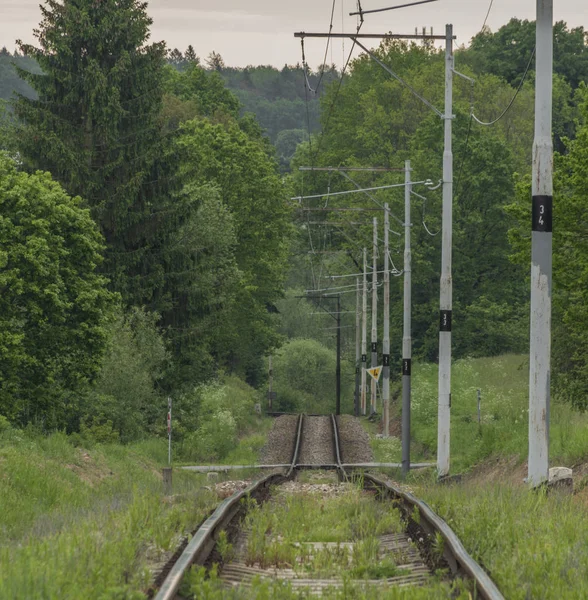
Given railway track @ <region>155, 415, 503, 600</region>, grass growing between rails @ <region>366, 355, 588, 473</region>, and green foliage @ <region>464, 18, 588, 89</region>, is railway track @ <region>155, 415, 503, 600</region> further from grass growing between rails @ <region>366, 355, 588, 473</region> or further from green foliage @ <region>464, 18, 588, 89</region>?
green foliage @ <region>464, 18, 588, 89</region>

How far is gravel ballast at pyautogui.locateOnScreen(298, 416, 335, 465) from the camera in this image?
40.8 metres

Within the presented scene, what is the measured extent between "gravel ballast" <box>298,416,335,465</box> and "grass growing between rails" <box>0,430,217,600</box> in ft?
54.4

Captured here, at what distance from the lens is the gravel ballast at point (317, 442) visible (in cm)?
4078

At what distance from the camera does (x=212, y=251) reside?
50.9m

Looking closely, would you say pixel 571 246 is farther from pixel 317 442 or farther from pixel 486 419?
pixel 317 442

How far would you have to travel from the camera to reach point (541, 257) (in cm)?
1522

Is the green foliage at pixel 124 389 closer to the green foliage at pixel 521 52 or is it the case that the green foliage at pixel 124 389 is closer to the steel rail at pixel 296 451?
the steel rail at pixel 296 451

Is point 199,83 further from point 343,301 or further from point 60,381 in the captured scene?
point 60,381

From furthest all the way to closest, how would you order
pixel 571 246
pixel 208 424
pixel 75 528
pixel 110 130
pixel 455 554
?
1. pixel 110 130
2. pixel 208 424
3. pixel 571 246
4. pixel 75 528
5. pixel 455 554

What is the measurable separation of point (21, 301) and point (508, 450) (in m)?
13.4

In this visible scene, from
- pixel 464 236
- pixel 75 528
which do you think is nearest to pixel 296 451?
pixel 464 236

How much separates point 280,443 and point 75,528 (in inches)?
1484

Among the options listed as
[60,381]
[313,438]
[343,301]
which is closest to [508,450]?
[60,381]

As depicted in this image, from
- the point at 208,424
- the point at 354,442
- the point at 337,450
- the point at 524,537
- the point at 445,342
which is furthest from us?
the point at 354,442
